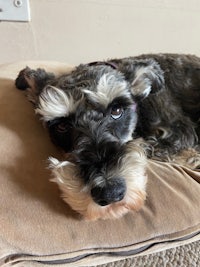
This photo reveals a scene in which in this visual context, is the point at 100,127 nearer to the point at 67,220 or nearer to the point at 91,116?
the point at 91,116

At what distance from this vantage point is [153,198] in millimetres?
1140

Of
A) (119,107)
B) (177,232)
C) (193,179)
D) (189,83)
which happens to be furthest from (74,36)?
(177,232)

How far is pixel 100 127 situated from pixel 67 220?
311mm

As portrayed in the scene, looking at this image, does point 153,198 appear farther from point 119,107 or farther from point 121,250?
point 119,107

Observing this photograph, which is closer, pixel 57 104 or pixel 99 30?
pixel 57 104

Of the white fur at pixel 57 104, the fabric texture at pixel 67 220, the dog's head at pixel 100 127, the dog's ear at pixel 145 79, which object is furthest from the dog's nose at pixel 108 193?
the dog's ear at pixel 145 79

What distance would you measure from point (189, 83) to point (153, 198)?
2.15 ft

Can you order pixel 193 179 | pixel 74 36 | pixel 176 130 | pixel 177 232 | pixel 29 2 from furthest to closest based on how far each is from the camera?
pixel 74 36 < pixel 29 2 < pixel 176 130 < pixel 193 179 < pixel 177 232

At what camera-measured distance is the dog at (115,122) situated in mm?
1019

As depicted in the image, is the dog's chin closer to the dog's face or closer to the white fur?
the dog's face

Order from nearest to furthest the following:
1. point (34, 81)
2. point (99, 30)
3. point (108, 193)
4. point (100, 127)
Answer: point (108, 193)
point (100, 127)
point (34, 81)
point (99, 30)

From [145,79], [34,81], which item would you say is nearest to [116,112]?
[145,79]

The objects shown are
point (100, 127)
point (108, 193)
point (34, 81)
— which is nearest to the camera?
point (108, 193)

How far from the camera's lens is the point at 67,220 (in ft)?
3.43
